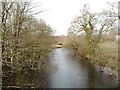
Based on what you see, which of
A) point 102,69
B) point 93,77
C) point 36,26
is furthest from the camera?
point 102,69

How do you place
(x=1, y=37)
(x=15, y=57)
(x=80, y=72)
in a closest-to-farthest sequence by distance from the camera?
(x=1, y=37) < (x=15, y=57) < (x=80, y=72)

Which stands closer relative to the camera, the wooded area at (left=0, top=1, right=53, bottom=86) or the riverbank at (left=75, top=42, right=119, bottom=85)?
the wooded area at (left=0, top=1, right=53, bottom=86)

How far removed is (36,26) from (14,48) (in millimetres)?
4053

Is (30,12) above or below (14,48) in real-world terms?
above

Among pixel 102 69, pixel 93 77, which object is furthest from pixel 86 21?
pixel 93 77

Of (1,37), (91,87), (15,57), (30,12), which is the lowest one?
(91,87)

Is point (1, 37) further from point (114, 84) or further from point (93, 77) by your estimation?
point (93, 77)

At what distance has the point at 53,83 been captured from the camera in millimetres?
9609

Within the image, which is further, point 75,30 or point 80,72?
point 75,30

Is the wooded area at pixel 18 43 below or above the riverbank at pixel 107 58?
above

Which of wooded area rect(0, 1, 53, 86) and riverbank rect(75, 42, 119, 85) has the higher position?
wooded area rect(0, 1, 53, 86)

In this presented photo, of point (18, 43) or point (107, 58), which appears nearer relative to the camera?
point (18, 43)

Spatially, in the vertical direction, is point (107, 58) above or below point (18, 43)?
below

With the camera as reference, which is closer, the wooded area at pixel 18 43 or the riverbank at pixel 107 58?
the wooded area at pixel 18 43
